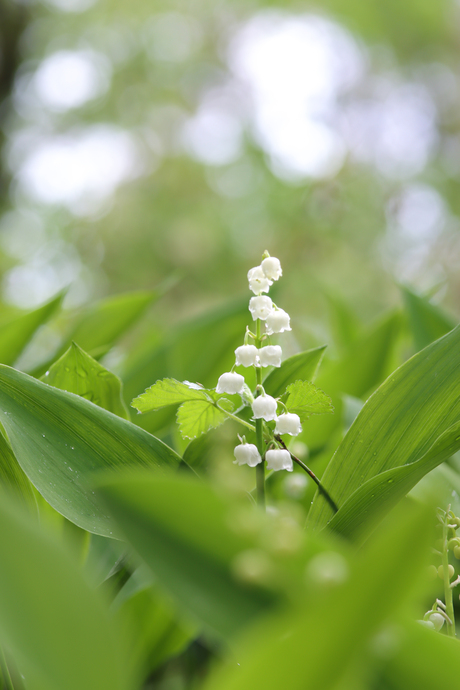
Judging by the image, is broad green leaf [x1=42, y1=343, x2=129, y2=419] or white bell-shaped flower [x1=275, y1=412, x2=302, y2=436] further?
broad green leaf [x1=42, y1=343, x2=129, y2=419]

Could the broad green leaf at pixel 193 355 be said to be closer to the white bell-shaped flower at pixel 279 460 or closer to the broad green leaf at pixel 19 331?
the broad green leaf at pixel 19 331

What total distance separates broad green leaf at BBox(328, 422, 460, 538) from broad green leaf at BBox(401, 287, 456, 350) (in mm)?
479

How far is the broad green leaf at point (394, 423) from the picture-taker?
1.42 feet

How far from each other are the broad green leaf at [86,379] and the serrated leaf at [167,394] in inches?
5.3

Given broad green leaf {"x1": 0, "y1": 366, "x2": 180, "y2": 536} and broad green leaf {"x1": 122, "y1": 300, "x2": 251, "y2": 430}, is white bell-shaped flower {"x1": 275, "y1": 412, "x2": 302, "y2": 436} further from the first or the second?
broad green leaf {"x1": 122, "y1": 300, "x2": 251, "y2": 430}

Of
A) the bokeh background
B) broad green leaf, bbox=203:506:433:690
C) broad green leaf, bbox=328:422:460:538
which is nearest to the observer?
broad green leaf, bbox=203:506:433:690

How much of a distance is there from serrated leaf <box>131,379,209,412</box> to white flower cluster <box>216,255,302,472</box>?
0.8 inches

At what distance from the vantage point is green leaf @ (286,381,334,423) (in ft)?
1.31

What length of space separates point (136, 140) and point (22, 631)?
7.53 meters

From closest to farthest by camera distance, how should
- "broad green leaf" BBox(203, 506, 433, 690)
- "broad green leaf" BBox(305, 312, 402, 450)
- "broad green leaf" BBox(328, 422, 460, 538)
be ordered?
"broad green leaf" BBox(203, 506, 433, 690) → "broad green leaf" BBox(328, 422, 460, 538) → "broad green leaf" BBox(305, 312, 402, 450)

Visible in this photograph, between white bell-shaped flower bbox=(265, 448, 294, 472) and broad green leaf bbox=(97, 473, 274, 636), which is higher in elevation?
broad green leaf bbox=(97, 473, 274, 636)

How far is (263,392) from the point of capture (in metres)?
0.40

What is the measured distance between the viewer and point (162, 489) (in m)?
0.22

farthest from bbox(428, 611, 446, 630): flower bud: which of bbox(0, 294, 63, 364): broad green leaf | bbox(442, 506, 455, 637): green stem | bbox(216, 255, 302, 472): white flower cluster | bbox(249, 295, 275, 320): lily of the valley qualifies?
bbox(0, 294, 63, 364): broad green leaf
